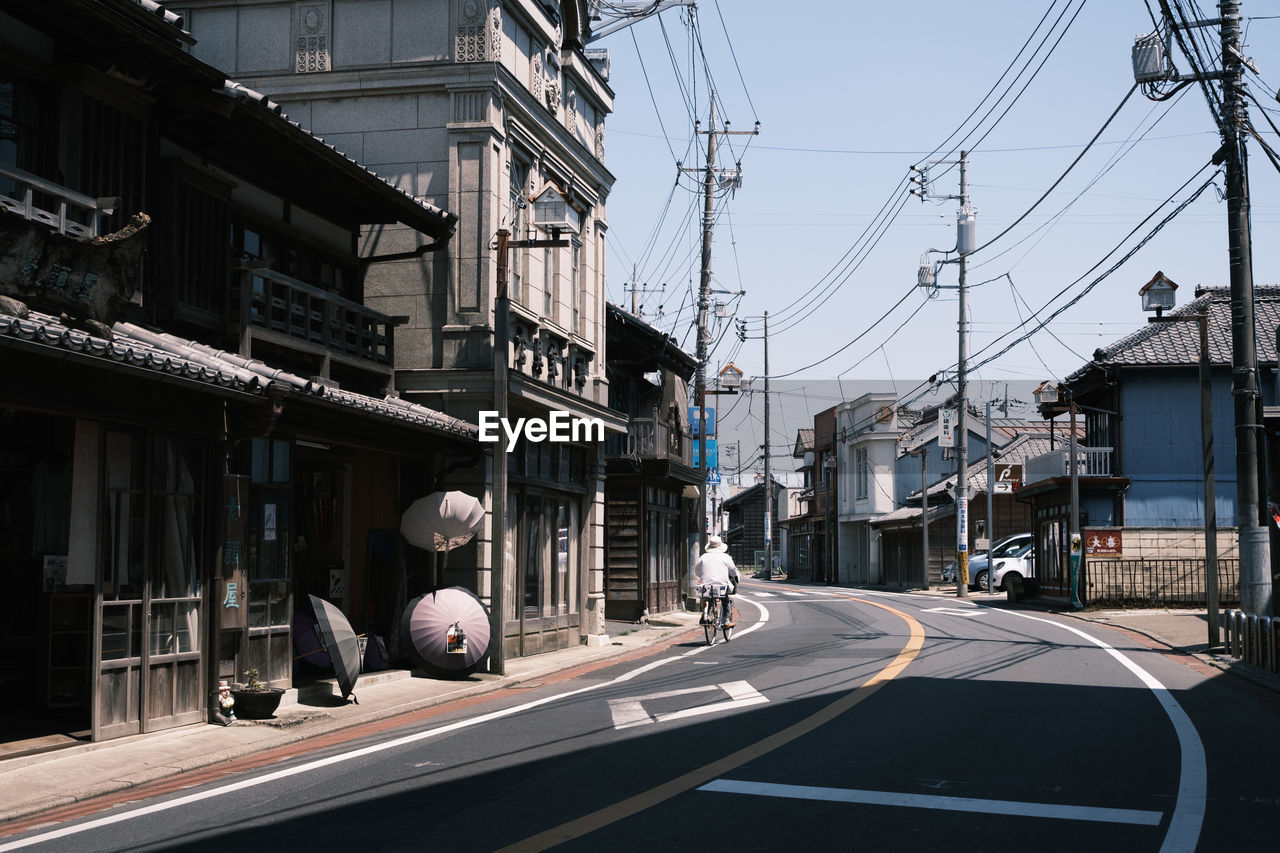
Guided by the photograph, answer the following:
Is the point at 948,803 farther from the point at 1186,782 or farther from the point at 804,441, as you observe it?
the point at 804,441

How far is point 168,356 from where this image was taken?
33.4 feet

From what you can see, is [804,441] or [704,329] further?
[804,441]

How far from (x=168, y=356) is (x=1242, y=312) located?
15989 mm

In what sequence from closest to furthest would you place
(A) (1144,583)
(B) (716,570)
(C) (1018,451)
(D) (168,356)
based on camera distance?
(D) (168,356) < (B) (716,570) < (A) (1144,583) < (C) (1018,451)

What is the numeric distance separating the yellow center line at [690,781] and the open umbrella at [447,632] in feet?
17.2

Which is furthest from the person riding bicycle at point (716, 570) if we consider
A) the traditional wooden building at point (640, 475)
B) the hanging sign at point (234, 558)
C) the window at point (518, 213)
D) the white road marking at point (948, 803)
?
the white road marking at point (948, 803)

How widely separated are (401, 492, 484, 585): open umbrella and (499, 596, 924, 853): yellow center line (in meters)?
5.78

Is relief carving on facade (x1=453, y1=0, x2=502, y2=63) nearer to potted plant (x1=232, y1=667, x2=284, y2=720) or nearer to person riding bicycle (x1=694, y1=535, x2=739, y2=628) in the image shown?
person riding bicycle (x1=694, y1=535, x2=739, y2=628)

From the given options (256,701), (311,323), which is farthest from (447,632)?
(311,323)

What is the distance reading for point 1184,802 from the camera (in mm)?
7969

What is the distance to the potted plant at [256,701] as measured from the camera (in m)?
12.2

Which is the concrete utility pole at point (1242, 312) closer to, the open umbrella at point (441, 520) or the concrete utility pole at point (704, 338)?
the open umbrella at point (441, 520)

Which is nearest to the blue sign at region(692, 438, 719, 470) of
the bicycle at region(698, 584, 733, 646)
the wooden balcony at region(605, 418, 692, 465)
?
the wooden balcony at region(605, 418, 692, 465)

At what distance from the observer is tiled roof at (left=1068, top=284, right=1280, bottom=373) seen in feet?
120
